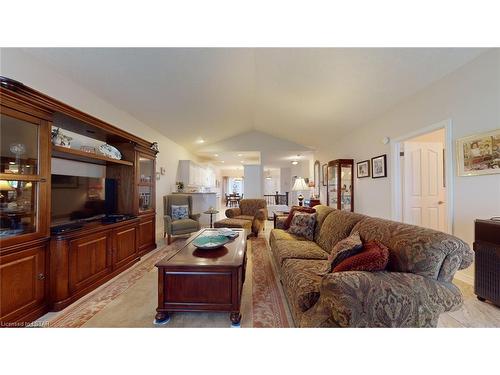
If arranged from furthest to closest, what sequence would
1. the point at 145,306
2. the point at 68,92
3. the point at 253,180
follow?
the point at 253,180, the point at 68,92, the point at 145,306

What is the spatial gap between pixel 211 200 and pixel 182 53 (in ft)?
14.4

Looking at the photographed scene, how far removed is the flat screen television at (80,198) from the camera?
2086mm

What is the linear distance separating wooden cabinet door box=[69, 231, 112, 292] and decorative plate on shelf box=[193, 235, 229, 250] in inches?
42.8

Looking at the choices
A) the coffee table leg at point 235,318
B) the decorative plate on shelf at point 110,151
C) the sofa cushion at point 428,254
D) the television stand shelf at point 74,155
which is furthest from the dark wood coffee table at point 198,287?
the decorative plate on shelf at point 110,151

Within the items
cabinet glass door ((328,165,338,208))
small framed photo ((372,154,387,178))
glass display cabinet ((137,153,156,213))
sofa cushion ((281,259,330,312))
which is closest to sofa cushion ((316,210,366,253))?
sofa cushion ((281,259,330,312))

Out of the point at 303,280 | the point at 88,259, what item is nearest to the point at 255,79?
the point at 303,280

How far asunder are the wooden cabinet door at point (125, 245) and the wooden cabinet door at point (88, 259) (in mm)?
114

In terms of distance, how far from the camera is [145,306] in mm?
1853

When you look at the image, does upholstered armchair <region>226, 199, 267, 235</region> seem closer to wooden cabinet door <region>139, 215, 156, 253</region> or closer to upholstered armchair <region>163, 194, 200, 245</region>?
upholstered armchair <region>163, 194, 200, 245</region>

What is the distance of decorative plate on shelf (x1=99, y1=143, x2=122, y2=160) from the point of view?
2695 mm

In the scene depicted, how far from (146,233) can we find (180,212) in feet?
4.04

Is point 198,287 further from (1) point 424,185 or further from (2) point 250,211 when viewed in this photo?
(1) point 424,185
